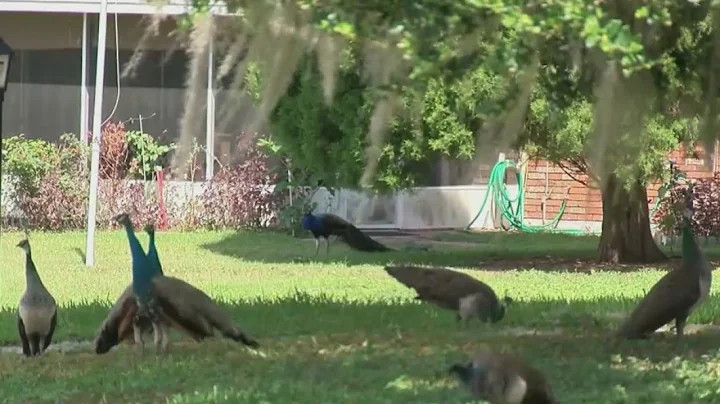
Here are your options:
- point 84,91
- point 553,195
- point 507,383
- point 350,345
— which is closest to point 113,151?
point 84,91

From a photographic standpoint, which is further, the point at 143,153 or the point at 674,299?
the point at 143,153

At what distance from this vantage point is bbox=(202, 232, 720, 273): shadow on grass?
1739 centimetres

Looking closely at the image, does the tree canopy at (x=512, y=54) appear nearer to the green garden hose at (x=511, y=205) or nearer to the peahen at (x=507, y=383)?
the peahen at (x=507, y=383)

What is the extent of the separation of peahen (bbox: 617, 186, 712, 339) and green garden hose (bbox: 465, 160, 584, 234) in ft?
45.1

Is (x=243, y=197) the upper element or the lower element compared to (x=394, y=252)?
upper

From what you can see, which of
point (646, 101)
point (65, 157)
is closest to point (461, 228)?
point (65, 157)

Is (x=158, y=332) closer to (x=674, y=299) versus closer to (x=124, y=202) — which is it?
(x=674, y=299)

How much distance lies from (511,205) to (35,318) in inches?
622

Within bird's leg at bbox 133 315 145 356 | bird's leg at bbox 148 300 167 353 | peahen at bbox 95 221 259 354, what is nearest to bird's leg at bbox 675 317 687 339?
peahen at bbox 95 221 259 354

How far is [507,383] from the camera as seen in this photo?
6.64m

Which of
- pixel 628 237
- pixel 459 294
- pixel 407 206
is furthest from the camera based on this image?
pixel 407 206

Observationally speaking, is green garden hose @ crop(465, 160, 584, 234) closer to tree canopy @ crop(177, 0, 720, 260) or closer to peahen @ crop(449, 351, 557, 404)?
peahen @ crop(449, 351, 557, 404)

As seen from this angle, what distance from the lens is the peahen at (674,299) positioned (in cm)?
877

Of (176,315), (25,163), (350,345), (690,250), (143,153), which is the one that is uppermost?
(143,153)
